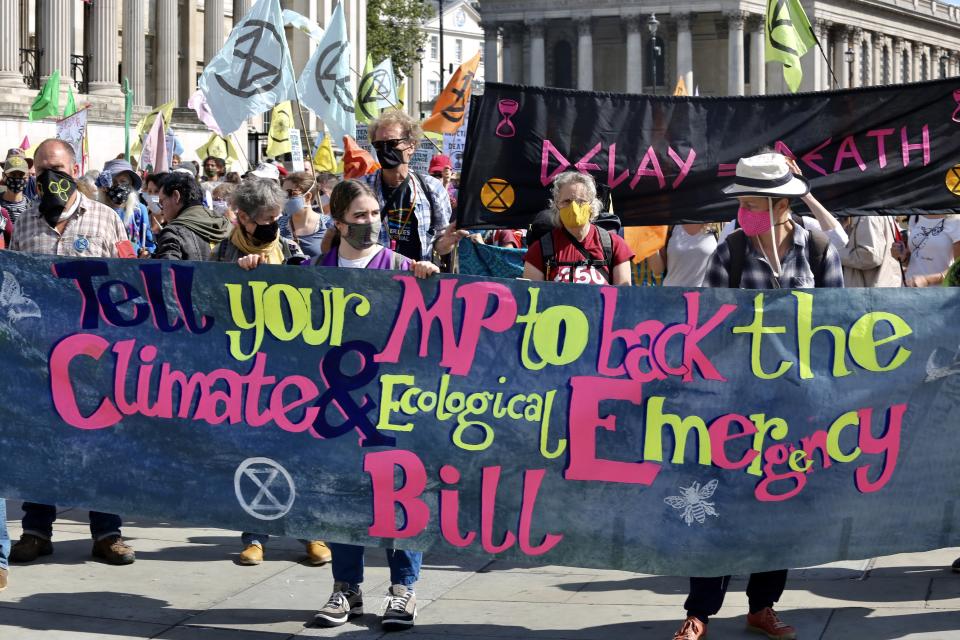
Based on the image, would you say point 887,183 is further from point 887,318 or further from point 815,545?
point 815,545

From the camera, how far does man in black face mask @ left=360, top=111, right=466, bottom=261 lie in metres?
7.65

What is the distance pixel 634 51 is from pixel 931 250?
105 metres

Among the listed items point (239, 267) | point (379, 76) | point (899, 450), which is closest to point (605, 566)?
point (899, 450)

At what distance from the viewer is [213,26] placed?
42.2 meters

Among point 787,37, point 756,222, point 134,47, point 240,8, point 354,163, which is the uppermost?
point 240,8

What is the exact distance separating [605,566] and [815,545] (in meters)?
0.76

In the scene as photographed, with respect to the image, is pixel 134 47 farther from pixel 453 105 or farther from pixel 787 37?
pixel 787 37

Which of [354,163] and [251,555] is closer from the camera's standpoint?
[251,555]

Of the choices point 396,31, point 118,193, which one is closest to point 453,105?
point 118,193

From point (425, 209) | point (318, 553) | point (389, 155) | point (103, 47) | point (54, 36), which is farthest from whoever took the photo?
point (103, 47)

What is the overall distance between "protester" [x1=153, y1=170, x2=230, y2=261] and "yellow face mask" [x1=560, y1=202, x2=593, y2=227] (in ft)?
5.68

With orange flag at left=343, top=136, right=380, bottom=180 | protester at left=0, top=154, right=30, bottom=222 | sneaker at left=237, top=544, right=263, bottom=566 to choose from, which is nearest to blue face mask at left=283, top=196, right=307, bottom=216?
orange flag at left=343, top=136, right=380, bottom=180

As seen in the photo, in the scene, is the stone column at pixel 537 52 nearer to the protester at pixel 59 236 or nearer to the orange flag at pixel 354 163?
the orange flag at pixel 354 163

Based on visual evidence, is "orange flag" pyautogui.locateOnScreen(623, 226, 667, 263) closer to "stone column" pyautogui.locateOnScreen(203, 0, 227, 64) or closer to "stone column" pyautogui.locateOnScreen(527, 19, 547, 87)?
"stone column" pyautogui.locateOnScreen(203, 0, 227, 64)
